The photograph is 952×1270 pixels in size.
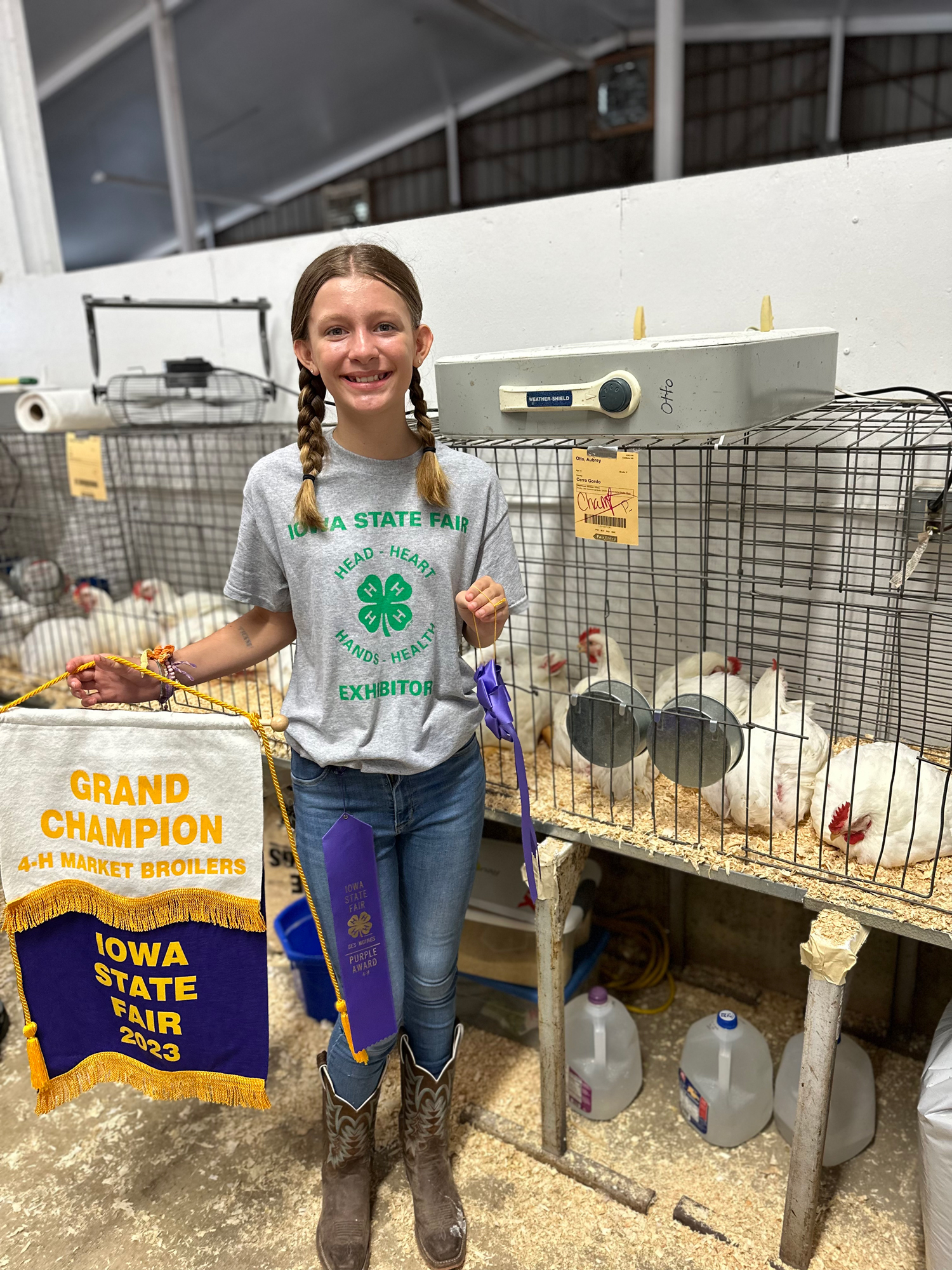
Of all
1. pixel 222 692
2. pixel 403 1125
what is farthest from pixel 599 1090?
pixel 222 692

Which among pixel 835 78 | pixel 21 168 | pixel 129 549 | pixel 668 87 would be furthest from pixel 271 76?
pixel 668 87

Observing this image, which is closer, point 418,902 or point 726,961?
point 418,902

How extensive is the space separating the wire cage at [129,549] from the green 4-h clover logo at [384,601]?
1.06 m

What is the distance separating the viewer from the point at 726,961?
2.13 meters

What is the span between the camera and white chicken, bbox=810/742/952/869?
1351 millimetres

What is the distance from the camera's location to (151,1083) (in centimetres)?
142

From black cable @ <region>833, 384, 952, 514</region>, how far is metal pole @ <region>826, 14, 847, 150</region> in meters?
6.47

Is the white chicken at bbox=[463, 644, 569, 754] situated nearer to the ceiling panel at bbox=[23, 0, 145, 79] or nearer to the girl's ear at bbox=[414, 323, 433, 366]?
the girl's ear at bbox=[414, 323, 433, 366]

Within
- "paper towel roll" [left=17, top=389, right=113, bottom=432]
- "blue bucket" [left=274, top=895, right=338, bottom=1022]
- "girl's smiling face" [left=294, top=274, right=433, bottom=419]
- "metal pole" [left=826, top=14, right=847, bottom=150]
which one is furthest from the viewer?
"metal pole" [left=826, top=14, right=847, bottom=150]

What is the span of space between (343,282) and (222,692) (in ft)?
4.50

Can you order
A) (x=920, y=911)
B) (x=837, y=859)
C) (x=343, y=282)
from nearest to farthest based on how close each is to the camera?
(x=343, y=282)
(x=920, y=911)
(x=837, y=859)

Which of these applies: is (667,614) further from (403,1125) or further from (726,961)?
(403,1125)

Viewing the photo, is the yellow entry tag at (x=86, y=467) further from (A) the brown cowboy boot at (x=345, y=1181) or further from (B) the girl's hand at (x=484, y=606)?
(A) the brown cowboy boot at (x=345, y=1181)

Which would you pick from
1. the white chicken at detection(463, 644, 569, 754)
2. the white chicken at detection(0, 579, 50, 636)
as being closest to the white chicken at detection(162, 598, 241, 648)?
the white chicken at detection(0, 579, 50, 636)
